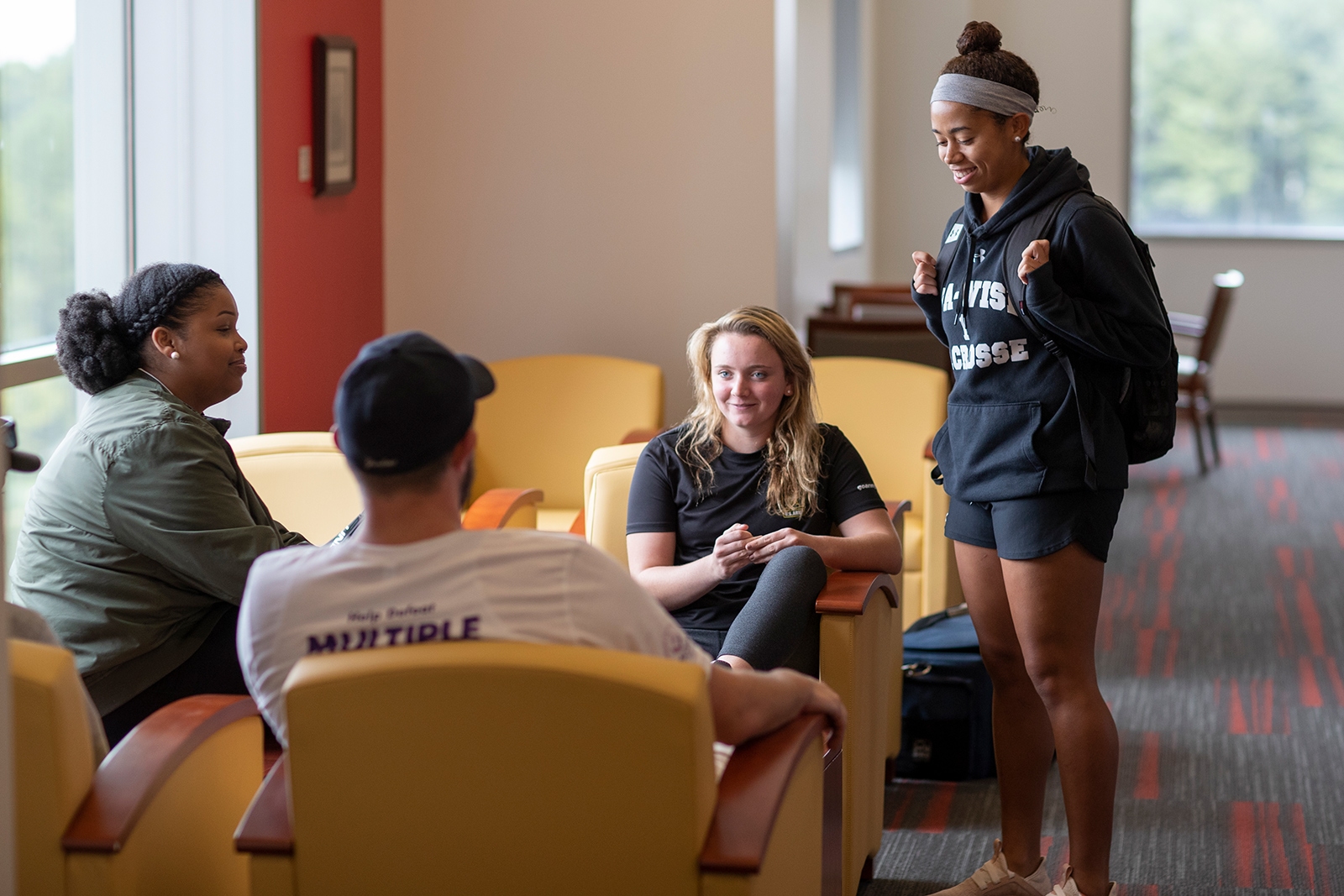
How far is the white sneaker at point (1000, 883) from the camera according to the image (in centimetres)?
247

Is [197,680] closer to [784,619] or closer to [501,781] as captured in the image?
[784,619]

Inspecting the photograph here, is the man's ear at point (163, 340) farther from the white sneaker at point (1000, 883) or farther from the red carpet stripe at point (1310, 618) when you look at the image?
the red carpet stripe at point (1310, 618)

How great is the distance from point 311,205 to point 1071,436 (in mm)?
2682

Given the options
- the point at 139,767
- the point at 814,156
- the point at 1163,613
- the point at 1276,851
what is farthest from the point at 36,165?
the point at 814,156

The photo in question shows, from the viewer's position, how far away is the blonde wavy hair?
8.86ft

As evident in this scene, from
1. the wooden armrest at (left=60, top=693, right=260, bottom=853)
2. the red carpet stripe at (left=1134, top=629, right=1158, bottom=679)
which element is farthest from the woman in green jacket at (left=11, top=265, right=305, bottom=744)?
the red carpet stripe at (left=1134, top=629, right=1158, bottom=679)

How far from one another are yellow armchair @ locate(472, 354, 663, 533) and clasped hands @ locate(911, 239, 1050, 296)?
2.03 metres

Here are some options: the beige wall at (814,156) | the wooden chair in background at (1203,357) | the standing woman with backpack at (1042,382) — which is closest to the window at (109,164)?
the standing woman with backpack at (1042,382)

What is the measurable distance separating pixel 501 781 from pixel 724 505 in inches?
52.5

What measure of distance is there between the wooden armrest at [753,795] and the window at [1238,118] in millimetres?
8207

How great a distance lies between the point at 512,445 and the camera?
445 cm

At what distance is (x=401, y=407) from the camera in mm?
1492

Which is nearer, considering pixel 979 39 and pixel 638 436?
pixel 979 39

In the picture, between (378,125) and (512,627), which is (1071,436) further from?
(378,125)
